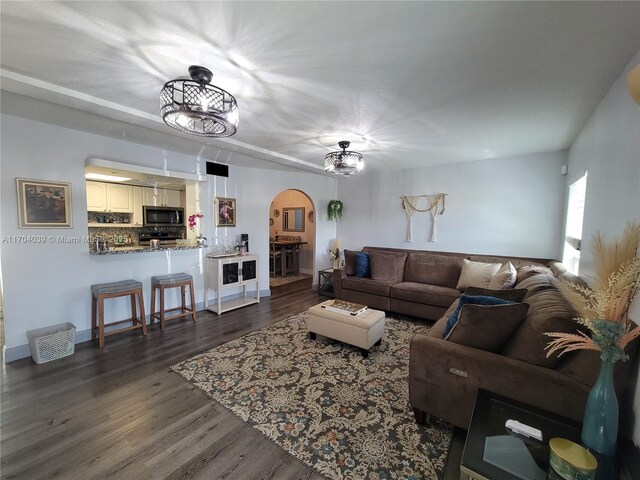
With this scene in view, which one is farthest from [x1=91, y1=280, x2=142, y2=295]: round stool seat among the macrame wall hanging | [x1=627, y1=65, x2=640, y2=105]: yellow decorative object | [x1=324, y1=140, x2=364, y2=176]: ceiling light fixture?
the macrame wall hanging

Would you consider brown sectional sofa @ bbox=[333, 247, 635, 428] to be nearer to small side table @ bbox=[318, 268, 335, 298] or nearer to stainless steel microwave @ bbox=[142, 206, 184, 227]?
small side table @ bbox=[318, 268, 335, 298]

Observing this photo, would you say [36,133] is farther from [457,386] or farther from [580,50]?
[580,50]

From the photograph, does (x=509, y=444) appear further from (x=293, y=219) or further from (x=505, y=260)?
(x=293, y=219)

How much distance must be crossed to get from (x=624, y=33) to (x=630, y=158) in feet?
2.15

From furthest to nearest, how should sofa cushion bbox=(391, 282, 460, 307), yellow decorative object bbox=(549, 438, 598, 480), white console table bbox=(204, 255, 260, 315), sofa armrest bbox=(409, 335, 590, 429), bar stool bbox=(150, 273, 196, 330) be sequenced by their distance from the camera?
white console table bbox=(204, 255, 260, 315)
sofa cushion bbox=(391, 282, 460, 307)
bar stool bbox=(150, 273, 196, 330)
sofa armrest bbox=(409, 335, 590, 429)
yellow decorative object bbox=(549, 438, 598, 480)

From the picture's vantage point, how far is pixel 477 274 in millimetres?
3770

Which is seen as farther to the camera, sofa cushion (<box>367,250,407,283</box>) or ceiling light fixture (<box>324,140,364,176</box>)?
sofa cushion (<box>367,250,407,283</box>)

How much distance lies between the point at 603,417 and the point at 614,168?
5.34 ft

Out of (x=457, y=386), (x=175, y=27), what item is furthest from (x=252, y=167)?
(x=457, y=386)

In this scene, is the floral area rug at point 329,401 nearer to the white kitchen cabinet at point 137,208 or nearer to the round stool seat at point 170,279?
the round stool seat at point 170,279

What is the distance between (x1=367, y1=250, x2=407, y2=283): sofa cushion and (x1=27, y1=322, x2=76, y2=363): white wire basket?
3.87 m

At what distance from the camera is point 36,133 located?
8.84 ft

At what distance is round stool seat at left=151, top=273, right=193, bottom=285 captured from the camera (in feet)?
11.4

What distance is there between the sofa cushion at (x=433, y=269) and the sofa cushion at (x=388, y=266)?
0.44 feet
